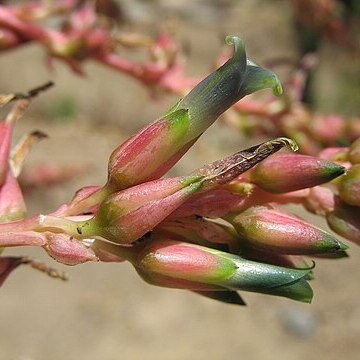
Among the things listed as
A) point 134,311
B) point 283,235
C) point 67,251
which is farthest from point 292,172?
point 134,311

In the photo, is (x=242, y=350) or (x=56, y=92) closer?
(x=242, y=350)

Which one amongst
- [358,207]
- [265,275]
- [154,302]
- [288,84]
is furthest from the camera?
[154,302]

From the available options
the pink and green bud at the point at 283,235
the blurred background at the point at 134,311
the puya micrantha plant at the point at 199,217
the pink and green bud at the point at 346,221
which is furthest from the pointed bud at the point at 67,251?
the blurred background at the point at 134,311

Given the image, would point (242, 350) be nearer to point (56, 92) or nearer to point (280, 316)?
point (280, 316)

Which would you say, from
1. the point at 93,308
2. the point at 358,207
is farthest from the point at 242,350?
the point at 358,207

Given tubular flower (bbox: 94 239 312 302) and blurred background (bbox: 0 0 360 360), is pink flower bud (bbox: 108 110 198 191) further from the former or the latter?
blurred background (bbox: 0 0 360 360)

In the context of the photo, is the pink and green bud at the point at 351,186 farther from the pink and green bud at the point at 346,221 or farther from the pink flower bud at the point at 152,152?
the pink flower bud at the point at 152,152

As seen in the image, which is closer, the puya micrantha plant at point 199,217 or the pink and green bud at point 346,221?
the puya micrantha plant at point 199,217
